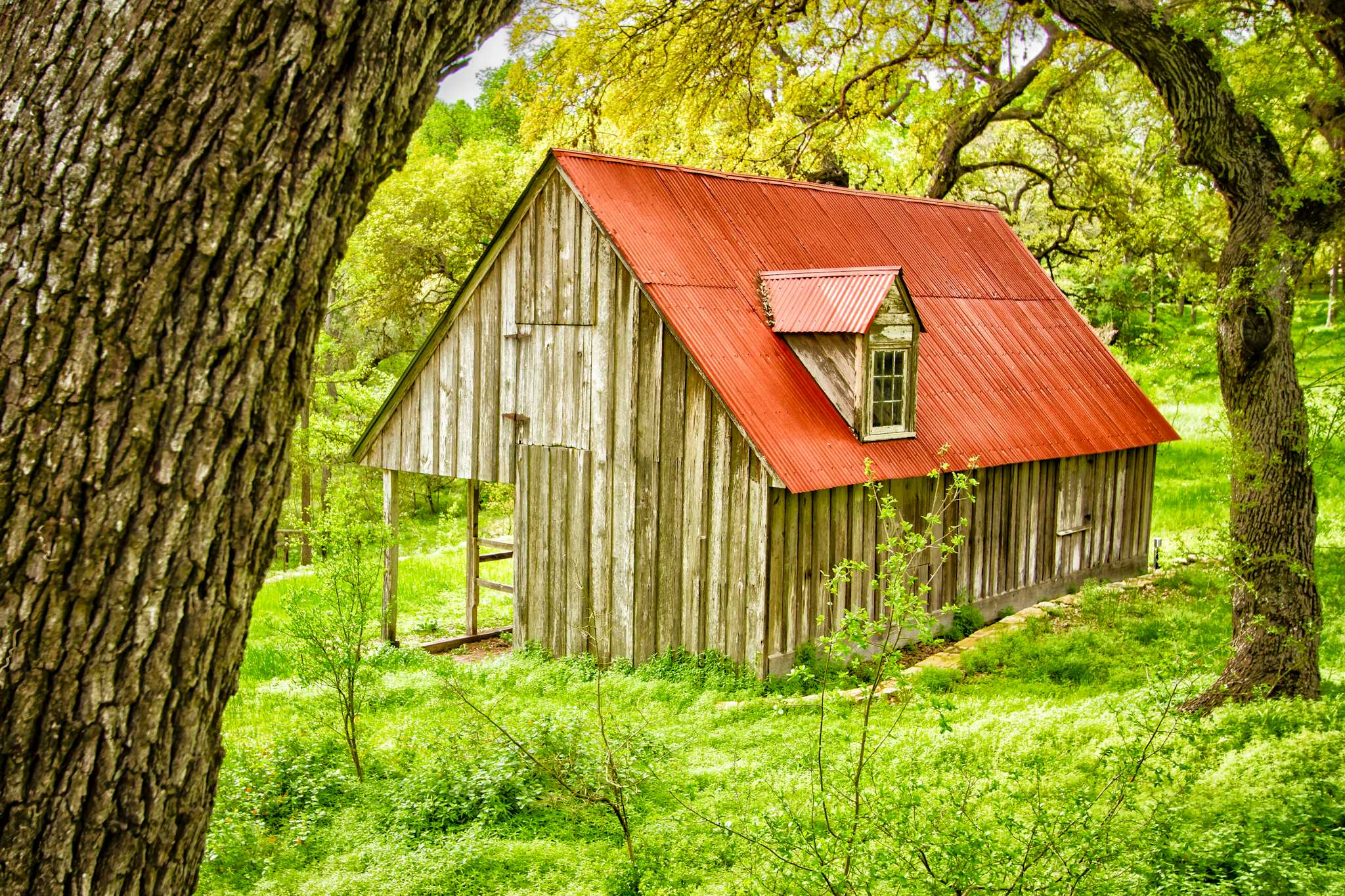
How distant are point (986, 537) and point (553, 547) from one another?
565 cm

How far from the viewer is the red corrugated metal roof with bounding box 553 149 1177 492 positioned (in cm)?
1205

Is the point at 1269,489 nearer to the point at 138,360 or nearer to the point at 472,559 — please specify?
the point at 138,360

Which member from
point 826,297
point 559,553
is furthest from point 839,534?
point 559,553

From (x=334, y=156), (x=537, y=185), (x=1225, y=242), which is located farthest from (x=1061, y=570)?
(x=334, y=156)

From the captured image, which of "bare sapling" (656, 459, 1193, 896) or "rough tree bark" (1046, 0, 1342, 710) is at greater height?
"rough tree bark" (1046, 0, 1342, 710)

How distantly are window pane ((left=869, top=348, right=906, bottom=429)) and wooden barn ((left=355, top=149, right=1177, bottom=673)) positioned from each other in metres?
0.03

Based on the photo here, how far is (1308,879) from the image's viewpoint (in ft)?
18.7

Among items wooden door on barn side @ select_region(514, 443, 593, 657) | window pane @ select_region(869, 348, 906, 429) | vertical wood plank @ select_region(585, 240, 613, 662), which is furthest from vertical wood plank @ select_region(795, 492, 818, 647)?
wooden door on barn side @ select_region(514, 443, 593, 657)

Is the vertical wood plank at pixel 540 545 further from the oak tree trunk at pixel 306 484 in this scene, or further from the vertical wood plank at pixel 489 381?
the oak tree trunk at pixel 306 484

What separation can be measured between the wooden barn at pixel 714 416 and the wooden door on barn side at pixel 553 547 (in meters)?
0.03

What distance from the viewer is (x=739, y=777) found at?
328 inches

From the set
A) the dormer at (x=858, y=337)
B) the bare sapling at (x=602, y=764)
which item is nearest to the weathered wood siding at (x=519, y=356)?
the dormer at (x=858, y=337)

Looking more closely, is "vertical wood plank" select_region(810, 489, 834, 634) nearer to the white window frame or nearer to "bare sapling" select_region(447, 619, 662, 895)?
the white window frame

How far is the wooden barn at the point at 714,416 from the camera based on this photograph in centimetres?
1182
